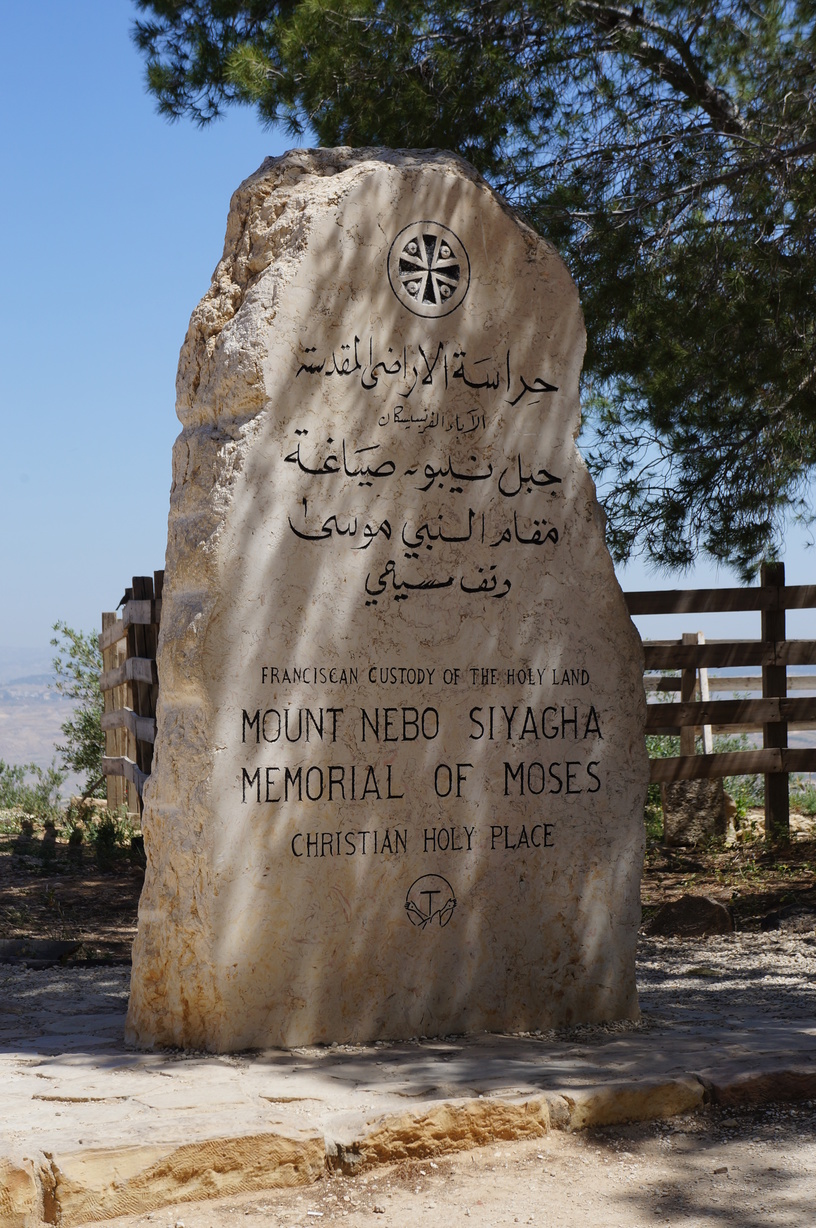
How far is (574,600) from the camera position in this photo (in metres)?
4.73

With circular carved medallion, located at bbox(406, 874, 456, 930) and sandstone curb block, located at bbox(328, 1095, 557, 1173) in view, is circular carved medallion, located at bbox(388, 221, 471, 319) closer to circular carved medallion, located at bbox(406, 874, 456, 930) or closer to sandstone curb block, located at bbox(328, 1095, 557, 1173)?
circular carved medallion, located at bbox(406, 874, 456, 930)

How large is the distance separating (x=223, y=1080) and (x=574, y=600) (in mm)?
2168

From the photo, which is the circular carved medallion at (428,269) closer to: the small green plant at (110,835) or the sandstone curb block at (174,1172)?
the sandstone curb block at (174,1172)

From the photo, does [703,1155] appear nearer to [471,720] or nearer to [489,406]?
[471,720]

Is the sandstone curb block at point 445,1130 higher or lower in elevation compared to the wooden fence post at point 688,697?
lower

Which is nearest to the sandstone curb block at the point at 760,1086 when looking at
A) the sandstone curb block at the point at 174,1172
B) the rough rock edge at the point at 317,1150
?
the rough rock edge at the point at 317,1150

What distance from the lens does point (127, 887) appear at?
26.3ft

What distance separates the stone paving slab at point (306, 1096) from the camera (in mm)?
3203

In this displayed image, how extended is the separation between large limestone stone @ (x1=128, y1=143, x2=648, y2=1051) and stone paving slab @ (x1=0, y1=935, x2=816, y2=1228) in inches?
10.6

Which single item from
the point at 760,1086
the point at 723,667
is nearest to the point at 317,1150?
the point at 760,1086

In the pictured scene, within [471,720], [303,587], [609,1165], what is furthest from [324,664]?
[609,1165]

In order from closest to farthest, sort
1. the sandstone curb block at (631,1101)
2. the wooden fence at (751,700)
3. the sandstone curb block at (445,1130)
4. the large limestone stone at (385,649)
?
1. the sandstone curb block at (445,1130)
2. the sandstone curb block at (631,1101)
3. the large limestone stone at (385,649)
4. the wooden fence at (751,700)

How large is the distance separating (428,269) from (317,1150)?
10.2 ft

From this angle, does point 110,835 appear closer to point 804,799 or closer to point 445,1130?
point 445,1130
